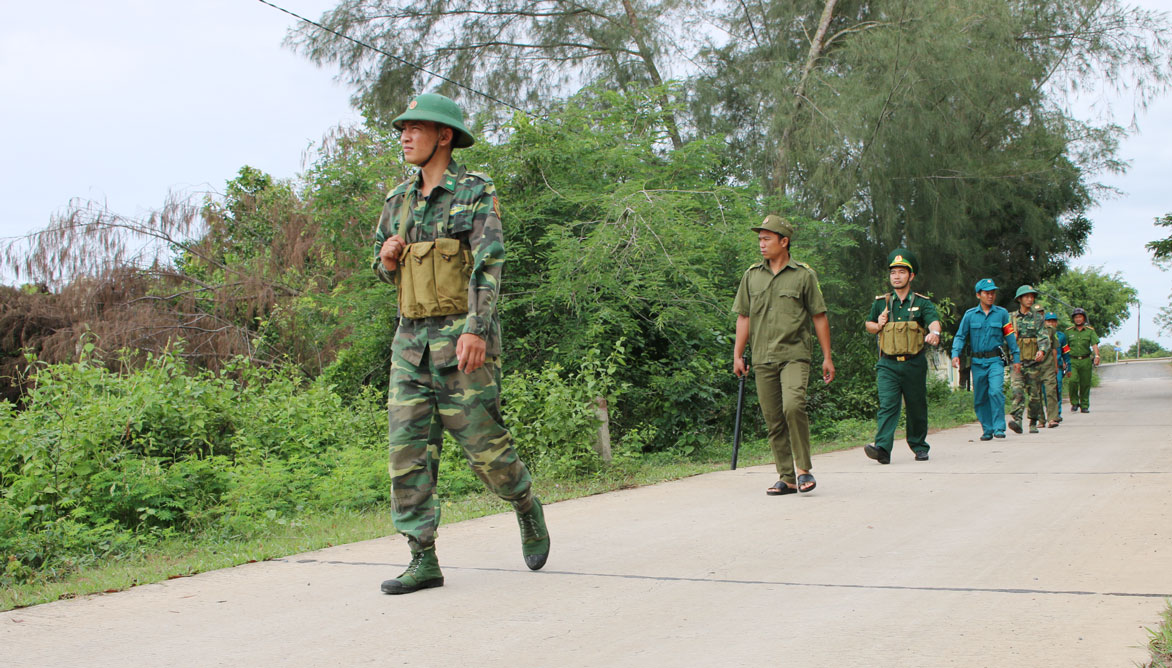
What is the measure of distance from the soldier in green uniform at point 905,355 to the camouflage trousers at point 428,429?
6.04 meters

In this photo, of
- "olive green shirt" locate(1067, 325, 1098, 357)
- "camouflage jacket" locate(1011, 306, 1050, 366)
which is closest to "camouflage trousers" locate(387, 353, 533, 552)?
"camouflage jacket" locate(1011, 306, 1050, 366)

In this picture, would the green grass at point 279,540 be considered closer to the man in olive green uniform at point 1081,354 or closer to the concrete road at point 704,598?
the concrete road at point 704,598

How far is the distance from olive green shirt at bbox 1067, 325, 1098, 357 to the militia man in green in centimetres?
1768

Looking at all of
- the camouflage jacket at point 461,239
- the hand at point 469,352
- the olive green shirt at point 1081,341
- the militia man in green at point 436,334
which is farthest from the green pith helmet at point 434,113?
the olive green shirt at point 1081,341

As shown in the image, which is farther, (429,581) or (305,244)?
(305,244)

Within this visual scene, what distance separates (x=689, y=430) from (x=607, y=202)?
3044 millimetres

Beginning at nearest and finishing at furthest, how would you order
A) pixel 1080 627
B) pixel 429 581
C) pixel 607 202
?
pixel 1080 627
pixel 429 581
pixel 607 202

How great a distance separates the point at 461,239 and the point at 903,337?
636 centimetres

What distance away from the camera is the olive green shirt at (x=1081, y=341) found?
63.8ft

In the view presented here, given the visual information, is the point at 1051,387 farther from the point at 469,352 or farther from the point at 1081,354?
the point at 469,352

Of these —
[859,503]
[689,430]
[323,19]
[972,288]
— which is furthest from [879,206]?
[859,503]

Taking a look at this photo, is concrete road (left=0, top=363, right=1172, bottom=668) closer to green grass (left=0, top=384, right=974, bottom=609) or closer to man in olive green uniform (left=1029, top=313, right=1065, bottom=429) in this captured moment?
green grass (left=0, top=384, right=974, bottom=609)

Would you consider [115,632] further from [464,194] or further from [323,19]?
[323,19]

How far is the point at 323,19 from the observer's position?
1866 cm
